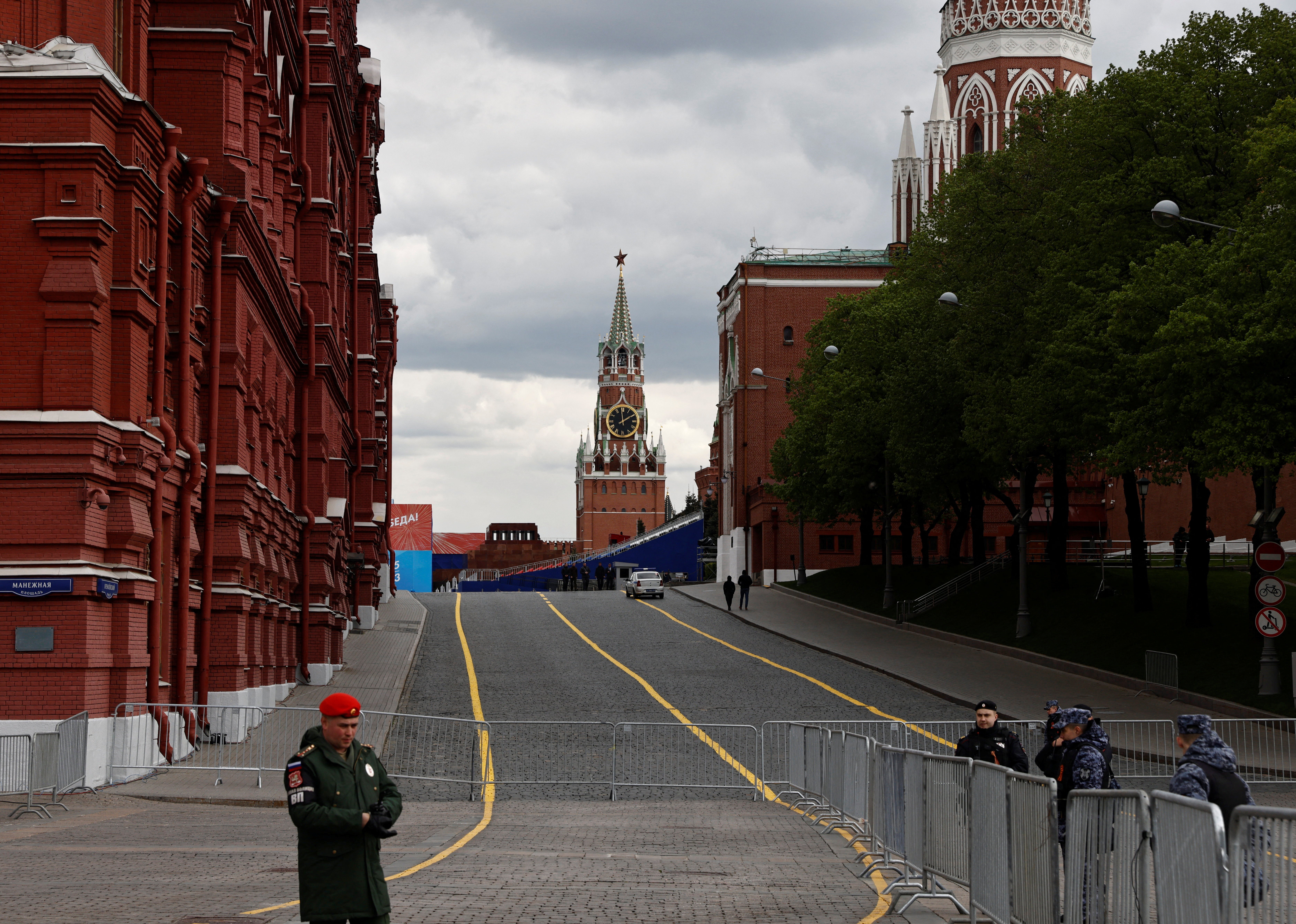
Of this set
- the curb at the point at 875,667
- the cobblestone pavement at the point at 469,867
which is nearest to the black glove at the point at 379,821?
the cobblestone pavement at the point at 469,867

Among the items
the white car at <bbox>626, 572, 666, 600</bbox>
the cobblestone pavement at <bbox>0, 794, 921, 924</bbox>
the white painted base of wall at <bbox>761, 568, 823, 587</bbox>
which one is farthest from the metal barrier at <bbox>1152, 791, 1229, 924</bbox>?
the white painted base of wall at <bbox>761, 568, 823, 587</bbox>

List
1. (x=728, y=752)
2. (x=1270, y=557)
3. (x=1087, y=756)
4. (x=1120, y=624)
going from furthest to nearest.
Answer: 1. (x=1120, y=624)
2. (x=1270, y=557)
3. (x=728, y=752)
4. (x=1087, y=756)

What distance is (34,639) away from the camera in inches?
748

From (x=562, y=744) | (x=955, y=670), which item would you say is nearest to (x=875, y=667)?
(x=955, y=670)

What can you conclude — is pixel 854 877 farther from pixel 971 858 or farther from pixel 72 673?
pixel 72 673

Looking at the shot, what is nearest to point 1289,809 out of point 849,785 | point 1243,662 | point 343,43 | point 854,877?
point 854,877

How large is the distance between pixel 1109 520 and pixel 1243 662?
52534mm

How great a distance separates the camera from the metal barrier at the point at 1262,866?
5953mm

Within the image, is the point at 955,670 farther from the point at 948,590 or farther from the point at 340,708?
the point at 340,708

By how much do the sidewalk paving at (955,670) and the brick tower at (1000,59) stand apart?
1604 inches

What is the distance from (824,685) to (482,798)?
618 inches

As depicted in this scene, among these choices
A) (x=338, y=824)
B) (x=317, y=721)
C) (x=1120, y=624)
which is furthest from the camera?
(x=1120, y=624)

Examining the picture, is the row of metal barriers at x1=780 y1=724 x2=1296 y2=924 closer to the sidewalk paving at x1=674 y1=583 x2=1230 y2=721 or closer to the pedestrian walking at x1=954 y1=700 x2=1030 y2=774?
the pedestrian walking at x1=954 y1=700 x2=1030 y2=774

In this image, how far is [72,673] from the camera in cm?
1898
